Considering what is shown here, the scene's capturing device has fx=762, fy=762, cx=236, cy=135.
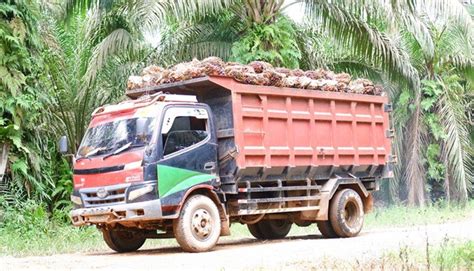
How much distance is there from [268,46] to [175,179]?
6.09 meters

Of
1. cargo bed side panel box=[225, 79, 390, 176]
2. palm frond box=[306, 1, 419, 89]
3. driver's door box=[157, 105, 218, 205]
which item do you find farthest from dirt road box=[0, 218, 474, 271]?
palm frond box=[306, 1, 419, 89]

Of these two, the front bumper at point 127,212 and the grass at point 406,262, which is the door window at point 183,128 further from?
the grass at point 406,262

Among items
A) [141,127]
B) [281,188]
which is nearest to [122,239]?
[141,127]

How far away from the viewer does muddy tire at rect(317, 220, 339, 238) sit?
45.7ft

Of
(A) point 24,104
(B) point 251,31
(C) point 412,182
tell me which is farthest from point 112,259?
(C) point 412,182

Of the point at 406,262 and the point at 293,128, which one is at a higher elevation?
the point at 293,128

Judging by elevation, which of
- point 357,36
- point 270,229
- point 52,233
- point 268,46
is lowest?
point 270,229

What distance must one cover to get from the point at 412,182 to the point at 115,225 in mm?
15105

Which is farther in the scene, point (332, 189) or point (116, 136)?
point (332, 189)

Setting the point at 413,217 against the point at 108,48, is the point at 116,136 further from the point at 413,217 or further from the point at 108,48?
the point at 413,217

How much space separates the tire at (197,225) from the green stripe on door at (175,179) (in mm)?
262

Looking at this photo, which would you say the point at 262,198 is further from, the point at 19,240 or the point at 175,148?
the point at 19,240

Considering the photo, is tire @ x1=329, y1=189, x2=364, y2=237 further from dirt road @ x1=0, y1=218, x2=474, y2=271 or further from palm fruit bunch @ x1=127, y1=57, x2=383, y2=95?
palm fruit bunch @ x1=127, y1=57, x2=383, y2=95

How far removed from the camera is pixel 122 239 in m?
12.6
